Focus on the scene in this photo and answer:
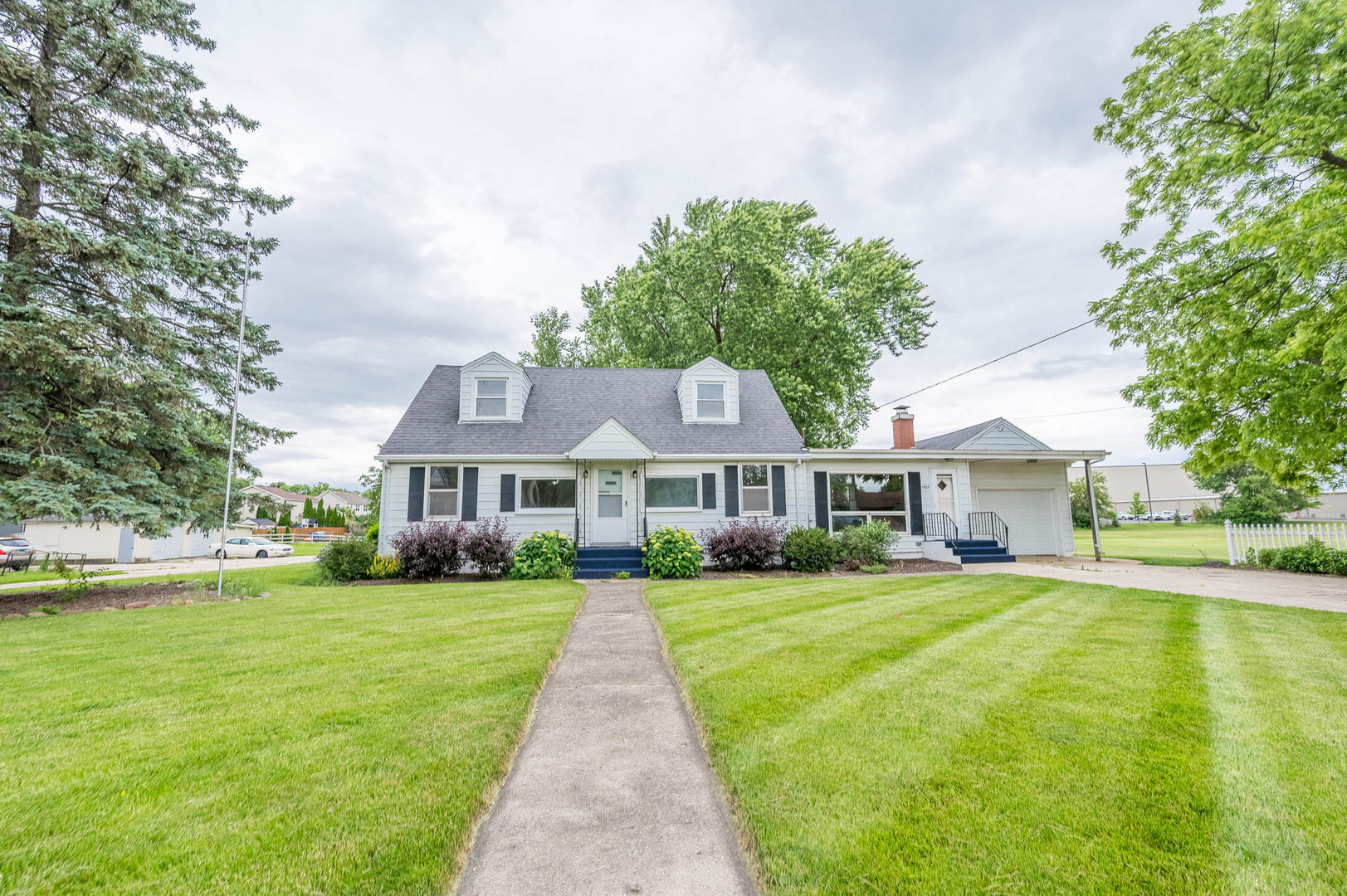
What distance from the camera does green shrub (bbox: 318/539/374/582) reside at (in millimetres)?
12727

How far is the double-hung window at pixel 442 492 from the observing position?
14.2m

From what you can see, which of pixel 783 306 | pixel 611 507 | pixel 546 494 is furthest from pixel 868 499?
pixel 546 494

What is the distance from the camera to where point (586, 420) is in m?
15.8

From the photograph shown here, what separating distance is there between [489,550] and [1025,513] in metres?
16.4

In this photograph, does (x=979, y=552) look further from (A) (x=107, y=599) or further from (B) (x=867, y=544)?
(A) (x=107, y=599)

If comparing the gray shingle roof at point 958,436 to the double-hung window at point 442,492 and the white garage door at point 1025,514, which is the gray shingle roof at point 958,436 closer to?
the white garage door at point 1025,514

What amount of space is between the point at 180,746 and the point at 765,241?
69.2 feet

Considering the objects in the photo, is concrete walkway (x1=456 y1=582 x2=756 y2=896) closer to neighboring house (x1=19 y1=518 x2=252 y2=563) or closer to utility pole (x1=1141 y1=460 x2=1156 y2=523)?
neighboring house (x1=19 y1=518 x2=252 y2=563)

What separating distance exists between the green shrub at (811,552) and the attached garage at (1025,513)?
767 centimetres

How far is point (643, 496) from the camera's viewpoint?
47.7ft

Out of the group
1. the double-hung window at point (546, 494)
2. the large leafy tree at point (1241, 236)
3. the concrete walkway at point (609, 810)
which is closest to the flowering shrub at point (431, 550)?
the double-hung window at point (546, 494)

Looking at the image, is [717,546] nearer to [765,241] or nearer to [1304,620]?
[1304,620]

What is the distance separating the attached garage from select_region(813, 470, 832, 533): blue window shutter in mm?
6185

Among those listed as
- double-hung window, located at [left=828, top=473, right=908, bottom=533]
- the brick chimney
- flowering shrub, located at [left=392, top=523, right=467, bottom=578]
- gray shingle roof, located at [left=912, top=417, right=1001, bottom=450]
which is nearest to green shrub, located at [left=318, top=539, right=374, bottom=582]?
flowering shrub, located at [left=392, top=523, right=467, bottom=578]
